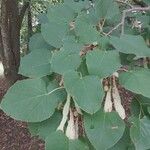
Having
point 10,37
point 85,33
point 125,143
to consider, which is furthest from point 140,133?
point 10,37

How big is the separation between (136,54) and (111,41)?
64 mm

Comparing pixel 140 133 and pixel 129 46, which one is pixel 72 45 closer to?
pixel 129 46

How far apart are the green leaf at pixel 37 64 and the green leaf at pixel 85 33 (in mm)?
100

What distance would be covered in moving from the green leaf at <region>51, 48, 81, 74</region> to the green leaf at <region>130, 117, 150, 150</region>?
19 cm

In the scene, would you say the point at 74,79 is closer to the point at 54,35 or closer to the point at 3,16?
the point at 54,35

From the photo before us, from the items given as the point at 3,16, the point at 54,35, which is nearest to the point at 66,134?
the point at 54,35

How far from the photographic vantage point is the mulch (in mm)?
4039

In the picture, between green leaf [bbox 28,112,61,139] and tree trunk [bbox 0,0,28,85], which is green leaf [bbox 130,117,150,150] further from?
tree trunk [bbox 0,0,28,85]

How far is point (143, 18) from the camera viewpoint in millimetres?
1307

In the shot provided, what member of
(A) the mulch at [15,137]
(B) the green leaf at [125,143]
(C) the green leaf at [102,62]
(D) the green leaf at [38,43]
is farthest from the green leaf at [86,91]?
(A) the mulch at [15,137]

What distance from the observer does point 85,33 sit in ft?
3.26

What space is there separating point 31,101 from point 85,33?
21 cm

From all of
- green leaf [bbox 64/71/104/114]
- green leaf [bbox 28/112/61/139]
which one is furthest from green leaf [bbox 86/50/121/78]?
green leaf [bbox 28/112/61/139]

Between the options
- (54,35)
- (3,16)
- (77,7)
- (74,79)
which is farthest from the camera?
(3,16)
